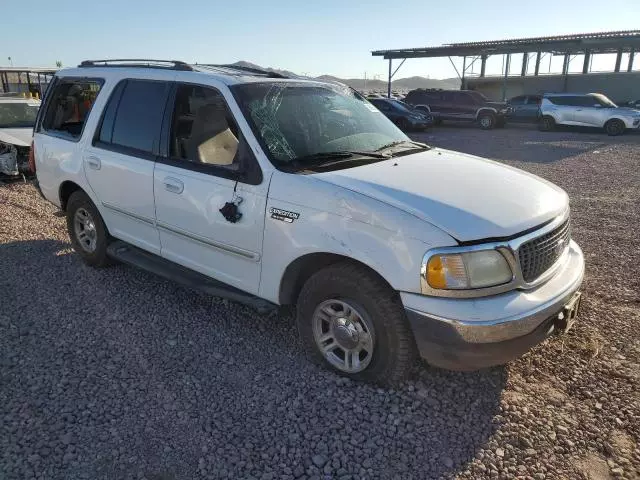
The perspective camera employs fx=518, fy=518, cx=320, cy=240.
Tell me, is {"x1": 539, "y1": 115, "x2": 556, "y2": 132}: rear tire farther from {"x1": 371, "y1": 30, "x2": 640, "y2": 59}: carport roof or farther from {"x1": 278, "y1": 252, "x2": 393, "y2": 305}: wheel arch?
{"x1": 278, "y1": 252, "x2": 393, "y2": 305}: wheel arch

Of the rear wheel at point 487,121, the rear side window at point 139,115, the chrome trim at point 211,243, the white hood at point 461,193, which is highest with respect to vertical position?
the rear side window at point 139,115

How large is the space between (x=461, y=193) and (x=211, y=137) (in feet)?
6.45

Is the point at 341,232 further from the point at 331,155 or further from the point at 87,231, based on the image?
the point at 87,231

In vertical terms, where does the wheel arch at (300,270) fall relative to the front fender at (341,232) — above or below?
below

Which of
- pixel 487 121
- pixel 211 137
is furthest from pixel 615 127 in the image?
pixel 211 137

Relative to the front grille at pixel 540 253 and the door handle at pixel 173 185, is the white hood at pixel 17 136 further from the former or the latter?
the front grille at pixel 540 253

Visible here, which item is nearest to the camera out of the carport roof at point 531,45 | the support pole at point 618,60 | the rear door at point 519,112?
the rear door at point 519,112

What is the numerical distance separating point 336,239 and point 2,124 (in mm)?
9727

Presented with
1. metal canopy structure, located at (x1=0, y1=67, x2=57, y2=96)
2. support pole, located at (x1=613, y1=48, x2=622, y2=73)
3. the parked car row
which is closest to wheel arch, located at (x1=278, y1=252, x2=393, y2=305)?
metal canopy structure, located at (x1=0, y1=67, x2=57, y2=96)

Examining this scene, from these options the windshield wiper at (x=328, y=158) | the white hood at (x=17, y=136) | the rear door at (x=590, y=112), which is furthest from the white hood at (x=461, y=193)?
the rear door at (x=590, y=112)

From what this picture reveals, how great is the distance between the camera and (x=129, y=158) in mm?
4328

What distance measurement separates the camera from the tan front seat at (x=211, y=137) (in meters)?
3.83

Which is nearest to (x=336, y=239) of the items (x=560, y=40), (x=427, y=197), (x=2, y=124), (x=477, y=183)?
(x=427, y=197)

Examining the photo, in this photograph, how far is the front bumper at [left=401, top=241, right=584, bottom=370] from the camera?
2.74m
